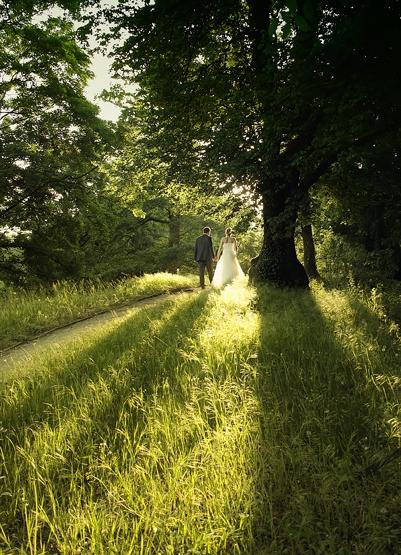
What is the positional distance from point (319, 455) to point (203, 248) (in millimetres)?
12523

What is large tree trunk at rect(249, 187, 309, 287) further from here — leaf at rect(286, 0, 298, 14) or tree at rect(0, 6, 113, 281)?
leaf at rect(286, 0, 298, 14)

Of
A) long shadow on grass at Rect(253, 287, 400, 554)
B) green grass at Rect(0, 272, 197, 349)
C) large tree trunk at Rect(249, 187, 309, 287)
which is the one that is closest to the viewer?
long shadow on grass at Rect(253, 287, 400, 554)

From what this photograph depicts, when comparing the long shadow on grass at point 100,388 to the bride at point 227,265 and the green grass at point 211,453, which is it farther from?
the bride at point 227,265

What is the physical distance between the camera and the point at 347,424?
3070 millimetres

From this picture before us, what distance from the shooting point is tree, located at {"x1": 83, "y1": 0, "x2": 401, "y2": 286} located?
5.80 metres

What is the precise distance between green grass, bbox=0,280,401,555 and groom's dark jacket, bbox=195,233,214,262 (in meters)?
10.0

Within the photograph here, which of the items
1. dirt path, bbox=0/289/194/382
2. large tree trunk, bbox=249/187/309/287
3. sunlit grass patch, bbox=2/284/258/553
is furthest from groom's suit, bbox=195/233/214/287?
sunlit grass patch, bbox=2/284/258/553

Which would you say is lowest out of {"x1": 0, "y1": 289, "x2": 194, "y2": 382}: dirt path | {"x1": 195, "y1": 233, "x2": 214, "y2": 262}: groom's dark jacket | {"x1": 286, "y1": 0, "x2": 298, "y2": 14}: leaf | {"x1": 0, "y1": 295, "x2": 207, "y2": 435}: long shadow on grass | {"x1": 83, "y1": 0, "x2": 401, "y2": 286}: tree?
{"x1": 0, "y1": 289, "x2": 194, "y2": 382}: dirt path

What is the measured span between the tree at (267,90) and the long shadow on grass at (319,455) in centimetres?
299

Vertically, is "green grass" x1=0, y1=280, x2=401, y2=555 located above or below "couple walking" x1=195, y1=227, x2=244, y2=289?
below

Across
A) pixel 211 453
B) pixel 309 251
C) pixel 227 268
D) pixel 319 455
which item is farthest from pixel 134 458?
pixel 309 251

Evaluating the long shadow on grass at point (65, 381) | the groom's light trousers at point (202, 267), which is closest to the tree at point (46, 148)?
the groom's light trousers at point (202, 267)

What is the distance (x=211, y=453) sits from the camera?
106 inches

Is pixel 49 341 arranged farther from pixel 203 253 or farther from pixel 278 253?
pixel 203 253
